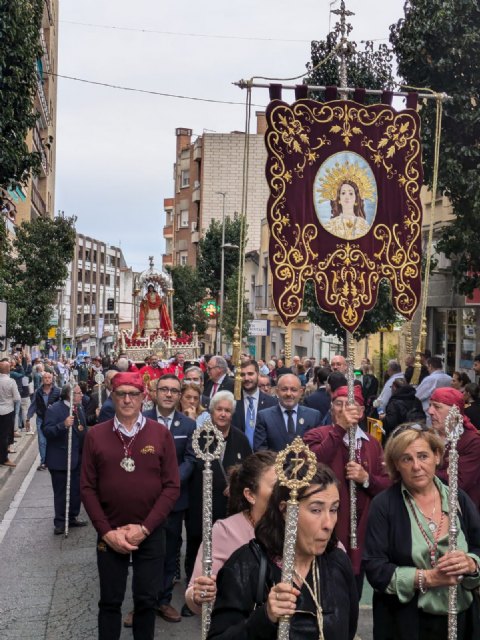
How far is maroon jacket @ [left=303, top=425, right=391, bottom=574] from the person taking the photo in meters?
6.49

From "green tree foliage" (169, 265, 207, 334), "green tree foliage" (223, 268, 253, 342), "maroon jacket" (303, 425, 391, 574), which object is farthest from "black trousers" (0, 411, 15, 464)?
"green tree foliage" (169, 265, 207, 334)

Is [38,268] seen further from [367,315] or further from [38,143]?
[367,315]

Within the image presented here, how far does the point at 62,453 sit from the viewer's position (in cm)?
1115

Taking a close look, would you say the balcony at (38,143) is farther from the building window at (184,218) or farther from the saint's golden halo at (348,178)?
the building window at (184,218)

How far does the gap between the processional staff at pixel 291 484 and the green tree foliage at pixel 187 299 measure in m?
47.8

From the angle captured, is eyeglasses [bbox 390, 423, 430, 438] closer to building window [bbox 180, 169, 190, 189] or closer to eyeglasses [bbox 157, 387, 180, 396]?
eyeglasses [bbox 157, 387, 180, 396]

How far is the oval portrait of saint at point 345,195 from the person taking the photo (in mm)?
8875

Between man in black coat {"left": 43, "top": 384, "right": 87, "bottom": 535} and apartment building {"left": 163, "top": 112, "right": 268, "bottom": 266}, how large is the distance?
46011 millimetres

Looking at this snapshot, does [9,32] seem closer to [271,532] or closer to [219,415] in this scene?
[219,415]

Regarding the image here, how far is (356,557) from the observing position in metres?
6.41

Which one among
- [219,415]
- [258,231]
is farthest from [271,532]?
[258,231]

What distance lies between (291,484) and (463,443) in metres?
3.28

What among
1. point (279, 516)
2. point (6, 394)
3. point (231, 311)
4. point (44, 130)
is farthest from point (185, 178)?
point (279, 516)

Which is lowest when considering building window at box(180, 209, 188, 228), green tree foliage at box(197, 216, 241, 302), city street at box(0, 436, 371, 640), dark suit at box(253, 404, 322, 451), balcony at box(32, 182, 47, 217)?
city street at box(0, 436, 371, 640)
